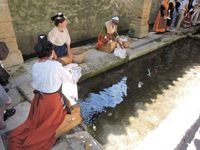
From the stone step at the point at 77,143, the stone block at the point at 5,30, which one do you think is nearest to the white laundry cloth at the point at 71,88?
the stone step at the point at 77,143

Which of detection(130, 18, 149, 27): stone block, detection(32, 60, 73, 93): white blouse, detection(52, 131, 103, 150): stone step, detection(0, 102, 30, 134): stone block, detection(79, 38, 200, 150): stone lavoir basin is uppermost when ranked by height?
detection(32, 60, 73, 93): white blouse

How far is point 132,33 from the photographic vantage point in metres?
9.97

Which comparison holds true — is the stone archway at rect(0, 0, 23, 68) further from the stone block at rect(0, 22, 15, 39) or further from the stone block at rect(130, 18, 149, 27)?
the stone block at rect(130, 18, 149, 27)

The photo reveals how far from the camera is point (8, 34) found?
5.90 m

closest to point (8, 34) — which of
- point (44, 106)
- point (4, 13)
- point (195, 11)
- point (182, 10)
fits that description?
point (4, 13)

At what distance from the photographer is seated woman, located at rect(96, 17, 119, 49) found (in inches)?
296

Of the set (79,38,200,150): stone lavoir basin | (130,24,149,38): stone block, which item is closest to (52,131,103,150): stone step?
(79,38,200,150): stone lavoir basin

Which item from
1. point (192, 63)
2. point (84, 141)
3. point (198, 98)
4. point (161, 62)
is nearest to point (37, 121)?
point (84, 141)

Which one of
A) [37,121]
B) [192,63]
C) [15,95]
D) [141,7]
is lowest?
[192,63]

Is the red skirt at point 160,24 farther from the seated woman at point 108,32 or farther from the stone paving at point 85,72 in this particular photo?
the seated woman at point 108,32

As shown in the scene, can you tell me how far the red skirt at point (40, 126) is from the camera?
11.5 ft

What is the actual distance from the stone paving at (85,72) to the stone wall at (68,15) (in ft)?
3.10

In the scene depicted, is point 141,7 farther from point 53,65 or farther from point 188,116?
point 53,65

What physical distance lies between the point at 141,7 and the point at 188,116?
635 centimetres
